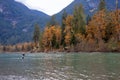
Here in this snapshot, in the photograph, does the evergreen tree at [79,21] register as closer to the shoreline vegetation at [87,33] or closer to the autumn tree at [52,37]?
the shoreline vegetation at [87,33]

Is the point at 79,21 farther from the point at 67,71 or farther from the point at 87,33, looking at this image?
the point at 67,71

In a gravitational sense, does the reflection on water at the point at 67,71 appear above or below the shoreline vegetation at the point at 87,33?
below

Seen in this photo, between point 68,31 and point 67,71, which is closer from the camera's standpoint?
point 67,71

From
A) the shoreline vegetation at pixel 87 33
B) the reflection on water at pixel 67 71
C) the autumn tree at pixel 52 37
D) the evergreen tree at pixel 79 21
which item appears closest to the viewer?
the reflection on water at pixel 67 71

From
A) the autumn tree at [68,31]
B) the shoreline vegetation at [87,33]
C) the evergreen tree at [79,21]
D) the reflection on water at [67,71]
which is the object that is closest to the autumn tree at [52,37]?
the shoreline vegetation at [87,33]

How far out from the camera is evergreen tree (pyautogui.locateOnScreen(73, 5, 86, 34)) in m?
124

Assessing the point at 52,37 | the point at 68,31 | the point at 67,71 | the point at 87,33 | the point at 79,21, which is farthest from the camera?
the point at 52,37

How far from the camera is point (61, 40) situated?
13425 cm

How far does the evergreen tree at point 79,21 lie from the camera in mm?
123912

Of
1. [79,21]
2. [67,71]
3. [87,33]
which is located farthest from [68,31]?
[67,71]

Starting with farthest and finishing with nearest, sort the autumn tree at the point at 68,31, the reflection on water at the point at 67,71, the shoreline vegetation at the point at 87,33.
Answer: the autumn tree at the point at 68,31 → the shoreline vegetation at the point at 87,33 → the reflection on water at the point at 67,71

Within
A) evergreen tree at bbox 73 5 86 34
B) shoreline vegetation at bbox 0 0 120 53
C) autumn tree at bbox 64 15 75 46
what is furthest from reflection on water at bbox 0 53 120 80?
evergreen tree at bbox 73 5 86 34

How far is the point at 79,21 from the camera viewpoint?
125 meters

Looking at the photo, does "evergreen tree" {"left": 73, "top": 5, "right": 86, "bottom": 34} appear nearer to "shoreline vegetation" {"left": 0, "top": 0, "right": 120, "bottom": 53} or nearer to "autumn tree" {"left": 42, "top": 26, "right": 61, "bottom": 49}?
"shoreline vegetation" {"left": 0, "top": 0, "right": 120, "bottom": 53}
